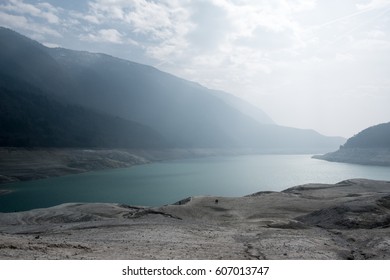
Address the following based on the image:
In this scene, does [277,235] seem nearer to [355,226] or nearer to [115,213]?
[355,226]

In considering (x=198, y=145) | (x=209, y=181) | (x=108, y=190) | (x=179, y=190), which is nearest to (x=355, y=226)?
(x=179, y=190)

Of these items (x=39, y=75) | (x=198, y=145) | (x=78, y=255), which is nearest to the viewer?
(x=78, y=255)

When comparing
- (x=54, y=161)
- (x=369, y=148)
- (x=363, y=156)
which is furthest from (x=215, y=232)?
(x=369, y=148)

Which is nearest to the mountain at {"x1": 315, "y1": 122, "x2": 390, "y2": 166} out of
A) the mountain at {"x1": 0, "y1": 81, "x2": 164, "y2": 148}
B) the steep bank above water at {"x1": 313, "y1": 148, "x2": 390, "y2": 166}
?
the steep bank above water at {"x1": 313, "y1": 148, "x2": 390, "y2": 166}

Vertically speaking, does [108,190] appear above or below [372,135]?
below

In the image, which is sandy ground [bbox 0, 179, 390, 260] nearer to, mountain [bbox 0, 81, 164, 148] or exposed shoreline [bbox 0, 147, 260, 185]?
exposed shoreline [bbox 0, 147, 260, 185]

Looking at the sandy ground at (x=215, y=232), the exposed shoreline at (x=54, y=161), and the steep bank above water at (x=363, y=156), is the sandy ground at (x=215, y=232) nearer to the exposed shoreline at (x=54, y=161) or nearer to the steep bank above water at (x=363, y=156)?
the exposed shoreline at (x=54, y=161)
